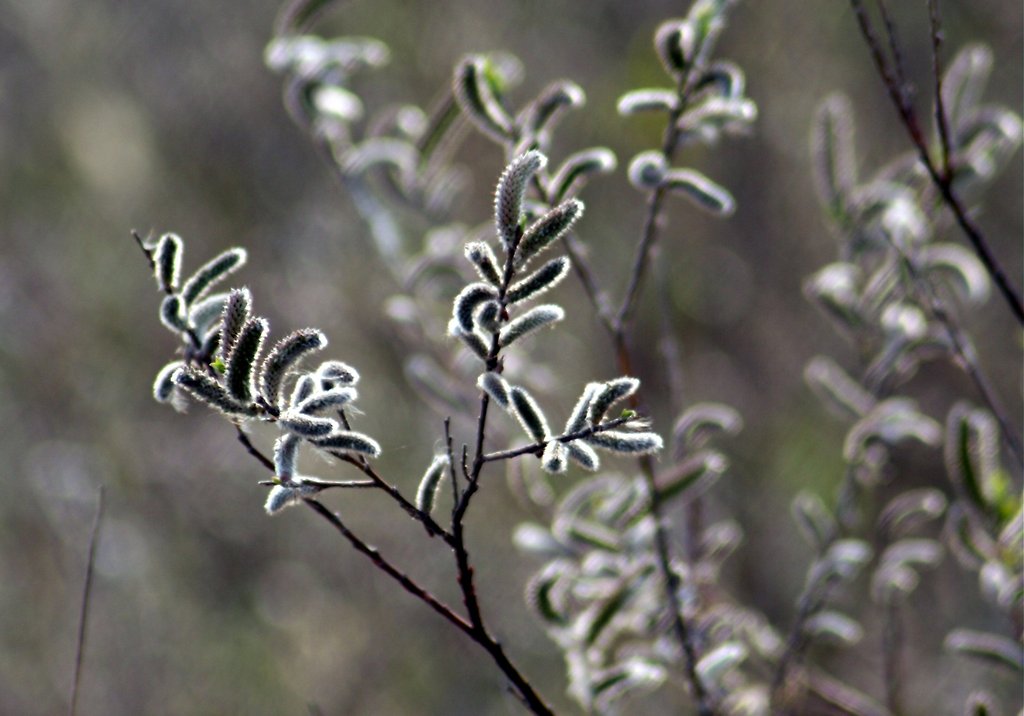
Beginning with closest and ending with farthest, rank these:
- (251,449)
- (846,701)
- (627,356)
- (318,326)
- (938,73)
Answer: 1. (251,449)
2. (938,73)
3. (627,356)
4. (846,701)
5. (318,326)

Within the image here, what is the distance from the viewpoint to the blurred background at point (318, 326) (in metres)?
3.90

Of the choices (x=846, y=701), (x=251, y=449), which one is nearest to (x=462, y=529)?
(x=251, y=449)

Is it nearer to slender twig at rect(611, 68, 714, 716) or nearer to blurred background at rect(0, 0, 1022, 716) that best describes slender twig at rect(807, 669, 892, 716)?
slender twig at rect(611, 68, 714, 716)

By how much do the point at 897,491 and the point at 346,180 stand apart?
2910 millimetres

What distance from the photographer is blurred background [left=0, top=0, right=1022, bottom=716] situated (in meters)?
3.90

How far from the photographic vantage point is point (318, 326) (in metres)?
4.19

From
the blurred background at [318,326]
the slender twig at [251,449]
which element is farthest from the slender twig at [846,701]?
the slender twig at [251,449]

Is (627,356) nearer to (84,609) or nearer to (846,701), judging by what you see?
(84,609)

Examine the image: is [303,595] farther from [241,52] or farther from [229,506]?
[241,52]

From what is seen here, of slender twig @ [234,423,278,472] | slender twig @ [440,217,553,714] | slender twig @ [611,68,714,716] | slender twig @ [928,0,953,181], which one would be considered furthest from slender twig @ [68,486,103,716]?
slender twig @ [928,0,953,181]

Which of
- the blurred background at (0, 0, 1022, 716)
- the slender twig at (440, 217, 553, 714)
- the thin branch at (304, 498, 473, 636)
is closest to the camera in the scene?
the slender twig at (440, 217, 553, 714)

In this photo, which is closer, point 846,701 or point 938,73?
point 938,73

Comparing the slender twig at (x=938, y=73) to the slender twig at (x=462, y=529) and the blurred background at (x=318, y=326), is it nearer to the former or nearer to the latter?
the slender twig at (x=462, y=529)

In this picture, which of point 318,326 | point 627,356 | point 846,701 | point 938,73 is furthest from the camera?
point 318,326
